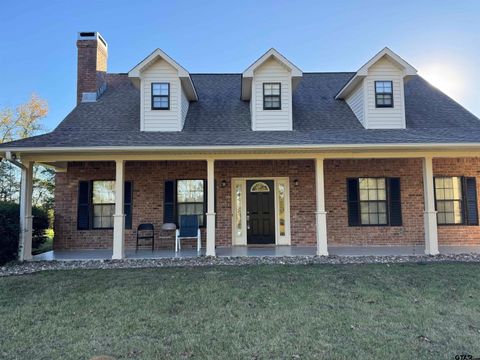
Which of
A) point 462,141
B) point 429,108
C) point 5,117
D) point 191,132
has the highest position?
point 5,117

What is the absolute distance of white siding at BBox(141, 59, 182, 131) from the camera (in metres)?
9.58

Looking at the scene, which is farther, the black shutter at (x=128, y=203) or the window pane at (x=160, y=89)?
the black shutter at (x=128, y=203)

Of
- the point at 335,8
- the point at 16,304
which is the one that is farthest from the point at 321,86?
the point at 16,304

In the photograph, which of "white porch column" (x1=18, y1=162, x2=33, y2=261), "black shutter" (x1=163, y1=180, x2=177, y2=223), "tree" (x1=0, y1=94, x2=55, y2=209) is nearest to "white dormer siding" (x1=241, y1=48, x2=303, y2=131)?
"black shutter" (x1=163, y1=180, x2=177, y2=223)

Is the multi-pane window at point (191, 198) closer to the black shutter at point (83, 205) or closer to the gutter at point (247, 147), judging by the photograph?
the gutter at point (247, 147)

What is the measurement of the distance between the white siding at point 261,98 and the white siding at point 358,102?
90.3 inches

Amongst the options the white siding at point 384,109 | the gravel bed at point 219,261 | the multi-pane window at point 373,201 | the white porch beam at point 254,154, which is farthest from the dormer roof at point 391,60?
the gravel bed at point 219,261

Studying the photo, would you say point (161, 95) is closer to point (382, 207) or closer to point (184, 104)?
point (184, 104)

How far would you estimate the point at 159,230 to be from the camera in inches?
387

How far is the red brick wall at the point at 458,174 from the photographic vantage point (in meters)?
9.84

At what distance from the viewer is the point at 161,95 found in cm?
971

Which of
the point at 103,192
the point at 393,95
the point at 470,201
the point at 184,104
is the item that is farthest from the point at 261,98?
the point at 470,201

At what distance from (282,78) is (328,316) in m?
7.35

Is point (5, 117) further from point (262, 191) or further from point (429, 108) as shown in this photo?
point (429, 108)
